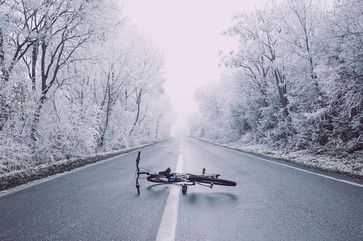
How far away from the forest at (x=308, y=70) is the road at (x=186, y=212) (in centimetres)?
617

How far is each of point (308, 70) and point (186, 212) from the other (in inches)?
599

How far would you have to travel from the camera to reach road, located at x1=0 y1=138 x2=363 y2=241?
3.72 m

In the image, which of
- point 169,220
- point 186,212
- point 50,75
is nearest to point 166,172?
point 186,212

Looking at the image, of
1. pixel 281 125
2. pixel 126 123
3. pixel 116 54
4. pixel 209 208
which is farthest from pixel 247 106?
pixel 209 208

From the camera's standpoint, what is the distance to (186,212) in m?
4.78

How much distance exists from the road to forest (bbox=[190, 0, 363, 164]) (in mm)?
6172

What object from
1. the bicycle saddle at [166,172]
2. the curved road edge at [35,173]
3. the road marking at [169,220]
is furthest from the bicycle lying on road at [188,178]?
the curved road edge at [35,173]

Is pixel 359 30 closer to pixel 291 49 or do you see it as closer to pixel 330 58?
pixel 330 58

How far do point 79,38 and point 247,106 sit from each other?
21.4 metres

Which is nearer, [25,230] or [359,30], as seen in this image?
[25,230]

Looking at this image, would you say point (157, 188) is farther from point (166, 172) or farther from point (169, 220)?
point (169, 220)

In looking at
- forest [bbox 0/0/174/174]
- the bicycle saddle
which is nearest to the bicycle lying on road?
the bicycle saddle

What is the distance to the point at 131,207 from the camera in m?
5.11

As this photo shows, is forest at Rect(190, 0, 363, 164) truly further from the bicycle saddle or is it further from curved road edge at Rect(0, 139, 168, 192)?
curved road edge at Rect(0, 139, 168, 192)
